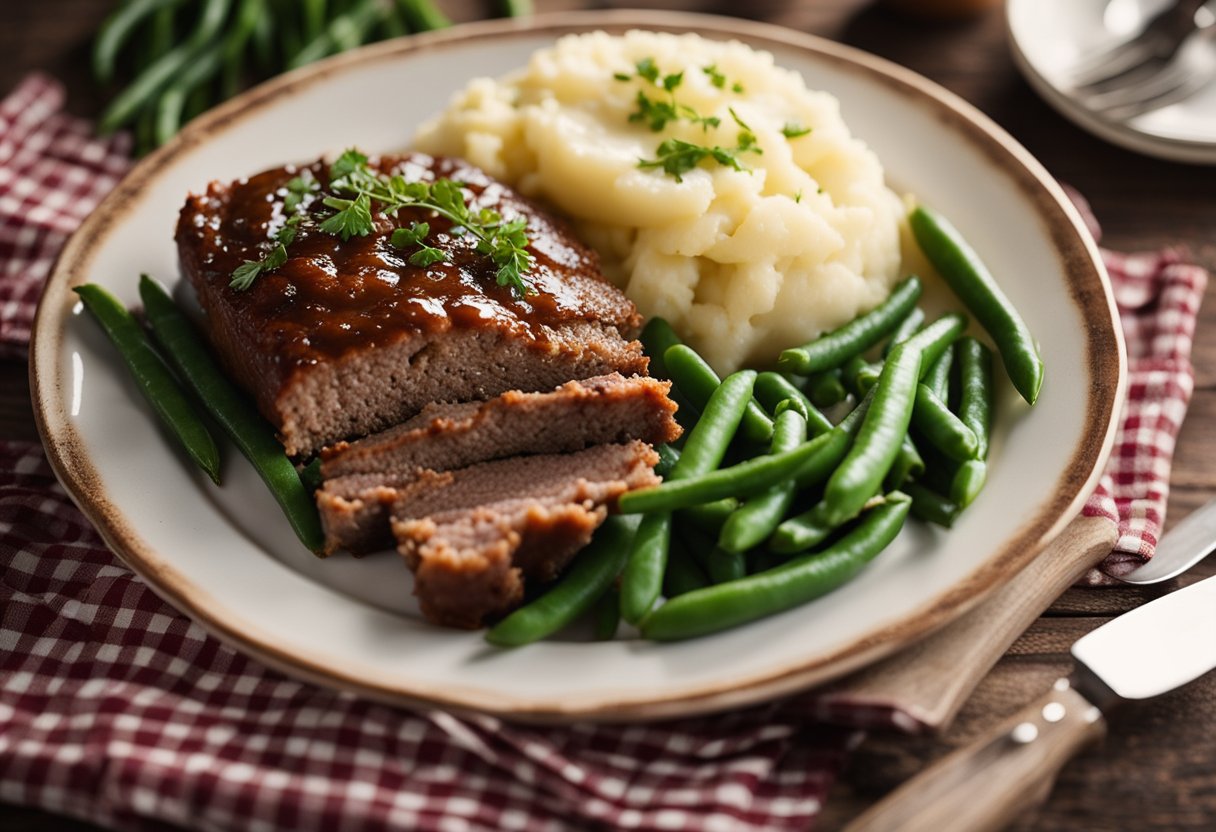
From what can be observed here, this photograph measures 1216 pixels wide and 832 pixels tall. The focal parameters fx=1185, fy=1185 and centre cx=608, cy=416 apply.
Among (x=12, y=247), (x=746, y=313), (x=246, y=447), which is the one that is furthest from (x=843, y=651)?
(x=12, y=247)

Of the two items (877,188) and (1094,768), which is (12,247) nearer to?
(877,188)

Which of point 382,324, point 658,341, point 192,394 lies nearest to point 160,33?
point 192,394

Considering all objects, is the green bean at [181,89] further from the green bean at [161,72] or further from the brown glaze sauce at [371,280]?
the brown glaze sauce at [371,280]

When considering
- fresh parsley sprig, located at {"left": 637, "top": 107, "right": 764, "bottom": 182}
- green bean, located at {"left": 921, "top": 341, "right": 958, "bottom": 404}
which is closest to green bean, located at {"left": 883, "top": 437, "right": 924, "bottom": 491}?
green bean, located at {"left": 921, "top": 341, "right": 958, "bottom": 404}

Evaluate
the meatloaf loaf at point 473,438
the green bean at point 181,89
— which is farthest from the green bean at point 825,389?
the green bean at point 181,89

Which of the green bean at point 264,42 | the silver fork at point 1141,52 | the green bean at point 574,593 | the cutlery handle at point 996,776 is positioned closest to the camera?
the cutlery handle at point 996,776

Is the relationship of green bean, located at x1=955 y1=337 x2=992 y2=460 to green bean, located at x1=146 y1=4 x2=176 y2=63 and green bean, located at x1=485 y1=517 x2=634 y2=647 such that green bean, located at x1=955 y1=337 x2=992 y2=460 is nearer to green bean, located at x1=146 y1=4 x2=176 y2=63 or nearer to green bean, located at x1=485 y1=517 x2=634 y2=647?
green bean, located at x1=485 y1=517 x2=634 y2=647
